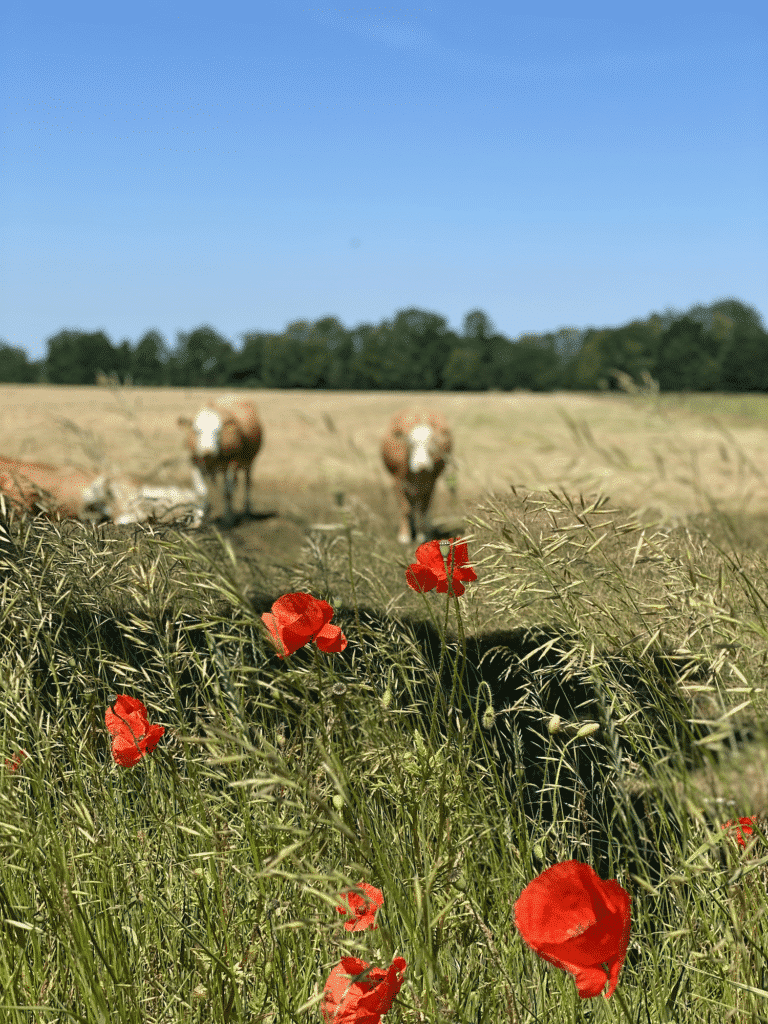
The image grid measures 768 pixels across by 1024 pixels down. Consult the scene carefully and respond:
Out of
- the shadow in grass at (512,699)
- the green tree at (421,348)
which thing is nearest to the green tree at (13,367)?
the green tree at (421,348)

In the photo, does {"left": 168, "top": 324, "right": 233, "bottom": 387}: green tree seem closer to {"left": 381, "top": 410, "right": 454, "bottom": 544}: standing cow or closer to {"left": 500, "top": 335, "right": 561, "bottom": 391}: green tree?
{"left": 500, "top": 335, "right": 561, "bottom": 391}: green tree

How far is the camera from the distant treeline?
51156 mm

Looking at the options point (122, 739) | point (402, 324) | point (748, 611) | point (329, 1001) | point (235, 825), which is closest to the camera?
point (329, 1001)

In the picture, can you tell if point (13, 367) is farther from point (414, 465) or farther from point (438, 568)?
point (438, 568)

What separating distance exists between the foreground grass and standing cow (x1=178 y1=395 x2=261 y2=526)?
11178 millimetres

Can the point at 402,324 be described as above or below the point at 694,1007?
above

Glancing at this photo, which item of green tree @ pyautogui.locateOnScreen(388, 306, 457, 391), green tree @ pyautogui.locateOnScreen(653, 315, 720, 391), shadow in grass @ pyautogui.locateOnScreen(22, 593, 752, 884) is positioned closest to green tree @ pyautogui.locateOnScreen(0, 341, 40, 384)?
green tree @ pyautogui.locateOnScreen(388, 306, 457, 391)

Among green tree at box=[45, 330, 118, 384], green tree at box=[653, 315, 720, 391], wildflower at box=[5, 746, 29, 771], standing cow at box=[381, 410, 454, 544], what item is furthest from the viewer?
green tree at box=[45, 330, 118, 384]

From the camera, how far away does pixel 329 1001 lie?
49.3 inches

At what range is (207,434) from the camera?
44.2 feet

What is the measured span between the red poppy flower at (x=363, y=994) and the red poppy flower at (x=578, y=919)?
0.62ft

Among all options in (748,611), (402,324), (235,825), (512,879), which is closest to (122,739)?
(235,825)

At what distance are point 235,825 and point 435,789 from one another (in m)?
0.52

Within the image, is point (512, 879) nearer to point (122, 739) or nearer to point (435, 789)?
point (435, 789)
